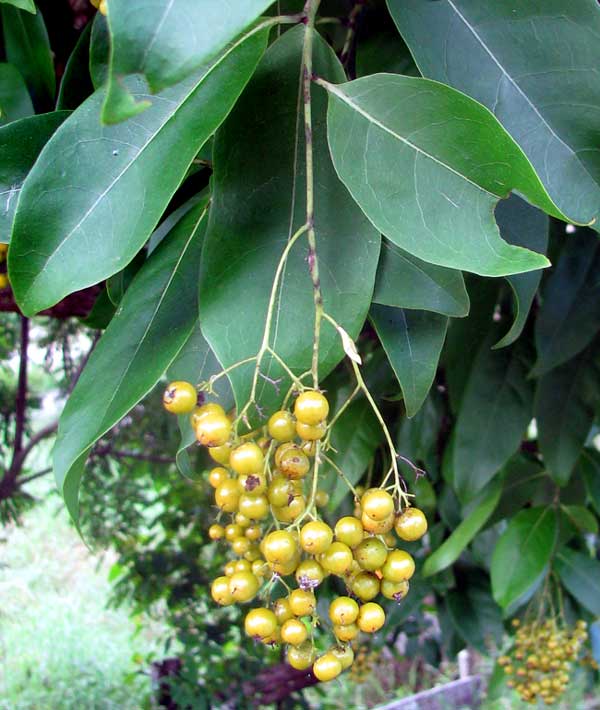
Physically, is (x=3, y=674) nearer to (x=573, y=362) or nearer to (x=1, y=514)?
(x=1, y=514)

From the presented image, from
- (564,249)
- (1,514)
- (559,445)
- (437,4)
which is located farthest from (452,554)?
(1,514)

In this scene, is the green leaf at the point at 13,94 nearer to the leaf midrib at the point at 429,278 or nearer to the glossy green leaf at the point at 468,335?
the leaf midrib at the point at 429,278

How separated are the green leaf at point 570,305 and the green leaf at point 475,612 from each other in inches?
32.5

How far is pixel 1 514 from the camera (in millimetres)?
1805

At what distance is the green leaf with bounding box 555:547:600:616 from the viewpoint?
4.48 ft

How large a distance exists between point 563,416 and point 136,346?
2.75 ft

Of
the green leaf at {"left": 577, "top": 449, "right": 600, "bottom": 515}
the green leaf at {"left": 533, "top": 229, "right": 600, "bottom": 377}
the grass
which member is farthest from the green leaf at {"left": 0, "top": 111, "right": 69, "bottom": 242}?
the grass

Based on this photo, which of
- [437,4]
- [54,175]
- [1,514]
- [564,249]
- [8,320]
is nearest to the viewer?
[54,175]

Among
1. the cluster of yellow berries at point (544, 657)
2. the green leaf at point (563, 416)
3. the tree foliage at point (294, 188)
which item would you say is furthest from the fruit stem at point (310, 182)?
the cluster of yellow berries at point (544, 657)

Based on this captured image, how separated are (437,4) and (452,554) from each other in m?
0.87

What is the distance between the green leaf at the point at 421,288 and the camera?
547mm

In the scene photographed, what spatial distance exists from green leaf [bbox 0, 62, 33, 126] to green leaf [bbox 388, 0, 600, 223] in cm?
36

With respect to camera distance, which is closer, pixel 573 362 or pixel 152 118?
pixel 152 118

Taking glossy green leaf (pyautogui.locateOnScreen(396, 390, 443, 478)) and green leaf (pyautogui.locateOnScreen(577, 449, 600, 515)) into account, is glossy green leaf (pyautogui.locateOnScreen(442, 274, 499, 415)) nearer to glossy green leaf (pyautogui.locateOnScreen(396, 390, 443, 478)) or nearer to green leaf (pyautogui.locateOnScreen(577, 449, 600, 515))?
glossy green leaf (pyautogui.locateOnScreen(396, 390, 443, 478))
